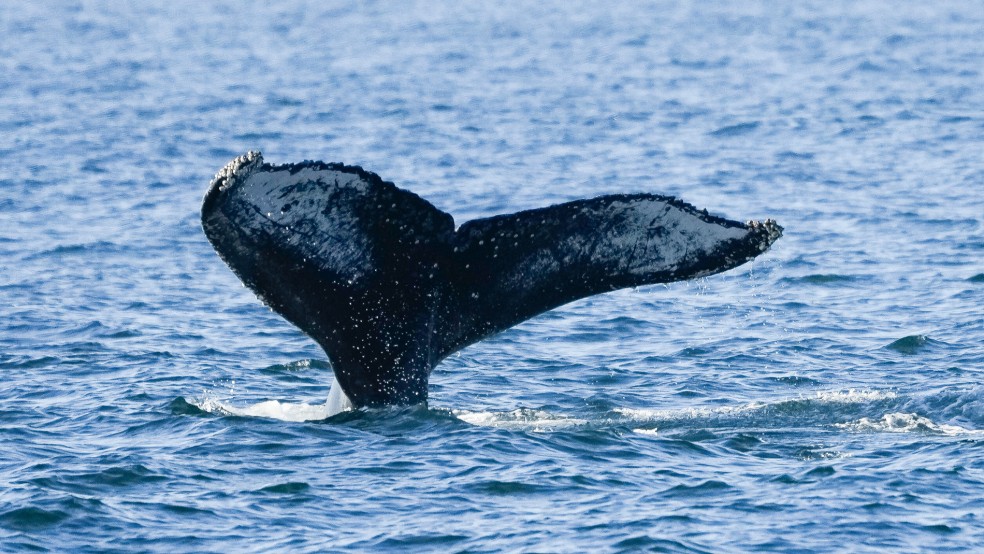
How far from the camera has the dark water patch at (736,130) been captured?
102ft

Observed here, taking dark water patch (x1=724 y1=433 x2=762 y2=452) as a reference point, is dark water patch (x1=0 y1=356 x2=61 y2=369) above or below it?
above

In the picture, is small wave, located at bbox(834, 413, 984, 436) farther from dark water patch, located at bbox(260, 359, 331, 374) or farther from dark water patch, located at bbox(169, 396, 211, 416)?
dark water patch, located at bbox(260, 359, 331, 374)

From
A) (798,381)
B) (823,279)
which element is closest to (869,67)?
(823,279)

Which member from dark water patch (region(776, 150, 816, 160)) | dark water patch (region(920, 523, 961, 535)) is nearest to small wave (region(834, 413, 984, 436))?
dark water patch (region(920, 523, 961, 535))

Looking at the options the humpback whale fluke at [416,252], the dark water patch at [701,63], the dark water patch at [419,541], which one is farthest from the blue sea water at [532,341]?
the humpback whale fluke at [416,252]

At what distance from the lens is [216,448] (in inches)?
486

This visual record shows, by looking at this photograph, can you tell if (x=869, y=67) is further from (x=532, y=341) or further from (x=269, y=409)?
(x=269, y=409)

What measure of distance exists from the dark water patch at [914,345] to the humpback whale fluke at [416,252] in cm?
615

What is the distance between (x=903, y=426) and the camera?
1272 cm

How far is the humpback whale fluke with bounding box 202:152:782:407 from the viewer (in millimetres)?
10148

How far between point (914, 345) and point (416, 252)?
7.12 meters

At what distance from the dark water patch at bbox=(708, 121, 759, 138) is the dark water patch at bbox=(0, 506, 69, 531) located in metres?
21.5

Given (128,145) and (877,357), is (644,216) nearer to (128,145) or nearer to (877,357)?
(877,357)

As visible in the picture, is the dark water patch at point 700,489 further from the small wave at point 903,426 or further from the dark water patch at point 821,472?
the small wave at point 903,426
